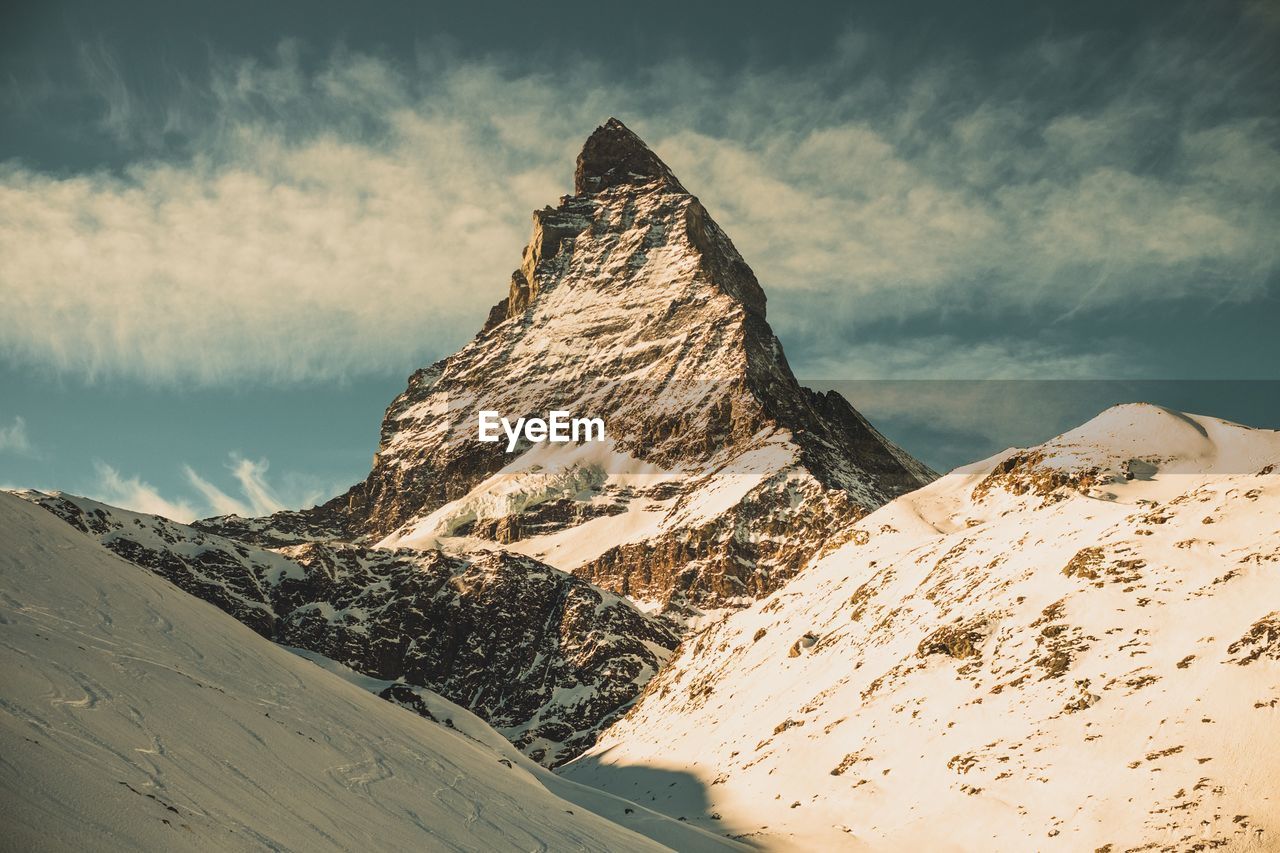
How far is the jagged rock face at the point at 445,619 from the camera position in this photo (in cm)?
12669

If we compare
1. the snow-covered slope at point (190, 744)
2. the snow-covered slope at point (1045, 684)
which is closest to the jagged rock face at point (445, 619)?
the snow-covered slope at point (1045, 684)

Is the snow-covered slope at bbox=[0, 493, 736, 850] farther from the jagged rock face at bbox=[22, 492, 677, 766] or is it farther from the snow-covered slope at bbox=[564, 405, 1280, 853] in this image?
the jagged rock face at bbox=[22, 492, 677, 766]

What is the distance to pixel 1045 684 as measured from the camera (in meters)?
33.8

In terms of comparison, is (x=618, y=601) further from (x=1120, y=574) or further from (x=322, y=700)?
(x=322, y=700)

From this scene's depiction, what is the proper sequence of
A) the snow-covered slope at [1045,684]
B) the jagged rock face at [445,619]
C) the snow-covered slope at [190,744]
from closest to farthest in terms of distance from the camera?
the snow-covered slope at [190,744] < the snow-covered slope at [1045,684] < the jagged rock face at [445,619]

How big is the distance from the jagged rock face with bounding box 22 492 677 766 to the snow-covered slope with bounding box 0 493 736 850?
326 feet

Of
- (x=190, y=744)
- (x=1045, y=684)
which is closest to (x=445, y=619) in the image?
(x=1045, y=684)

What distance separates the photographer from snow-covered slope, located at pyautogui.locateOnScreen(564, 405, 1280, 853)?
26859mm

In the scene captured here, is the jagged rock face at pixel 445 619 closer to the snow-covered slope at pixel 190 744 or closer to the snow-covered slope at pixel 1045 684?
the snow-covered slope at pixel 1045 684

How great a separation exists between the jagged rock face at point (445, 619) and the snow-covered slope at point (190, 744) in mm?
99445

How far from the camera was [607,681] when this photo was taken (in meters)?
125

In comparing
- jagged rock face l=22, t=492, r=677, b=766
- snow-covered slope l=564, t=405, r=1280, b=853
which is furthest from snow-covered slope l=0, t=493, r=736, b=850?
jagged rock face l=22, t=492, r=677, b=766

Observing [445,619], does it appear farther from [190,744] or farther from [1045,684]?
[190,744]

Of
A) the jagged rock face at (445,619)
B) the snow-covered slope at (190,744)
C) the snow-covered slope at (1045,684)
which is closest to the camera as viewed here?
the snow-covered slope at (190,744)
